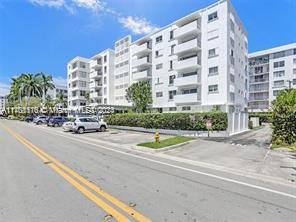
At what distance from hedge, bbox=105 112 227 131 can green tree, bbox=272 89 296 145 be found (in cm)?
628

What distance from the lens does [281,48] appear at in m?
59.2

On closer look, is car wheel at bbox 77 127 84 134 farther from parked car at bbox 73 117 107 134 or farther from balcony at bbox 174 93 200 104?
balcony at bbox 174 93 200 104

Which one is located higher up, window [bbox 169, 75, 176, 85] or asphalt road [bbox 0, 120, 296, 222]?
window [bbox 169, 75, 176, 85]

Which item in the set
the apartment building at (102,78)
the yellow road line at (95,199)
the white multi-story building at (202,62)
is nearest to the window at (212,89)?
the white multi-story building at (202,62)

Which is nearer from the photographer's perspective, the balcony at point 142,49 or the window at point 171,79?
the window at point 171,79

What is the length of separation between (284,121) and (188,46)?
71.4 ft

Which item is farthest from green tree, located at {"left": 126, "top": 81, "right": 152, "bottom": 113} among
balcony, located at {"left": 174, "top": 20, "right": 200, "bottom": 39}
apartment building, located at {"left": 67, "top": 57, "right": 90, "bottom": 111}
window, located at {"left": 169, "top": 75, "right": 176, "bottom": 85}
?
apartment building, located at {"left": 67, "top": 57, "right": 90, "bottom": 111}

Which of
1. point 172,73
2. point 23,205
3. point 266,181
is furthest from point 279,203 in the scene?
point 172,73

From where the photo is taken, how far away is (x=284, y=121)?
46.9ft

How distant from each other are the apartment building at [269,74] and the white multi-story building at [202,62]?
25.9m

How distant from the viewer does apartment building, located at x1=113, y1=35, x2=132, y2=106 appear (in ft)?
163

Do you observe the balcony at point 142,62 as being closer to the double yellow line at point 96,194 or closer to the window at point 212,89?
the window at point 212,89

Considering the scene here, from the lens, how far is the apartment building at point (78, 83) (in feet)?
215

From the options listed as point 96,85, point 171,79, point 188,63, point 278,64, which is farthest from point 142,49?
point 278,64
